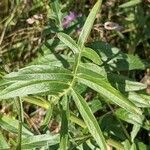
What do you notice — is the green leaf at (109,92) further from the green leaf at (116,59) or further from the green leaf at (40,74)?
the green leaf at (116,59)

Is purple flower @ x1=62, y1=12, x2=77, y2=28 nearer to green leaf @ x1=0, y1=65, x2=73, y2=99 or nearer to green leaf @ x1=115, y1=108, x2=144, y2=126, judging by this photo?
green leaf @ x1=115, y1=108, x2=144, y2=126

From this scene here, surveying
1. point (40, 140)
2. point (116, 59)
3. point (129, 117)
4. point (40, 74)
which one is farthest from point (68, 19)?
point (40, 74)

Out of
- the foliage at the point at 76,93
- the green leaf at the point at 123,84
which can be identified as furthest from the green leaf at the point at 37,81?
the green leaf at the point at 123,84

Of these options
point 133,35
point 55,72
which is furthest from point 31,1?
point 55,72

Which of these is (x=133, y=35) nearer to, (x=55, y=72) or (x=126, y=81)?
(x=126, y=81)

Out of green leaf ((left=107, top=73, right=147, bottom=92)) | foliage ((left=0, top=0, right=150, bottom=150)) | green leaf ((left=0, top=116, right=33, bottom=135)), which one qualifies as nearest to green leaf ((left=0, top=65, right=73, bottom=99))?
foliage ((left=0, top=0, right=150, bottom=150))

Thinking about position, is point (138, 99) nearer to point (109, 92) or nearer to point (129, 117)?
point (129, 117)
